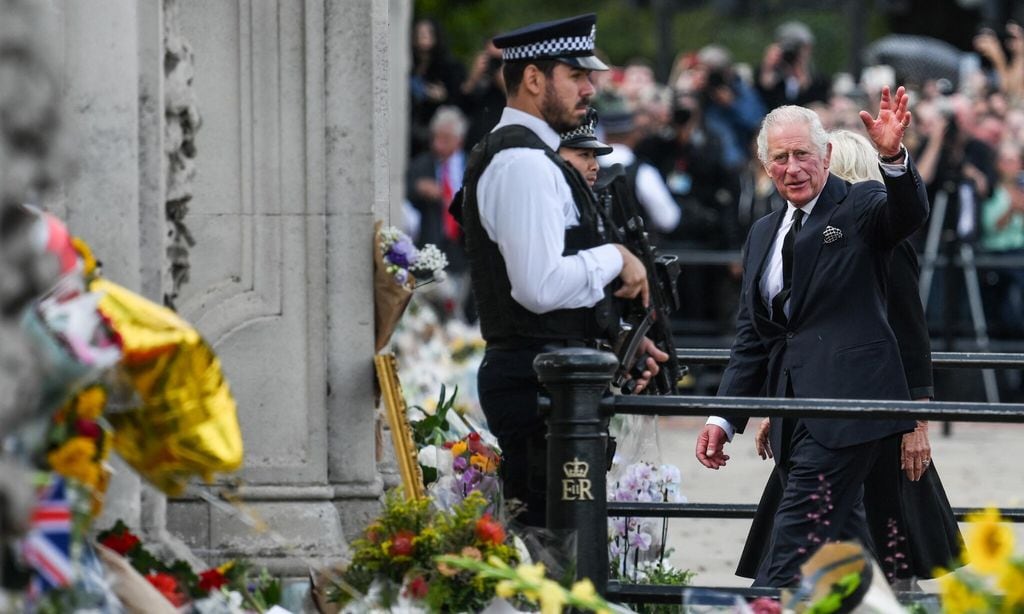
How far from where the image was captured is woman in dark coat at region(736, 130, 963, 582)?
22.1 ft

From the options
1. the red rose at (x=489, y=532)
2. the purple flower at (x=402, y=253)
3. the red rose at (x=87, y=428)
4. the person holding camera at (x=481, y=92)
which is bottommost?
the red rose at (x=489, y=532)

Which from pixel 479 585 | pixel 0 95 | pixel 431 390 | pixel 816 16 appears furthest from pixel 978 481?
pixel 816 16

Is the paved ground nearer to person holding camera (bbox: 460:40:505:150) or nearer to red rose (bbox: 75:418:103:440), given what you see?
person holding camera (bbox: 460:40:505:150)

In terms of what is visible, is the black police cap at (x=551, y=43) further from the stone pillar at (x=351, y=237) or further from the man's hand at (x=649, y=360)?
the man's hand at (x=649, y=360)

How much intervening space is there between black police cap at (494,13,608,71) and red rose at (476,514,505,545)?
5.34 ft

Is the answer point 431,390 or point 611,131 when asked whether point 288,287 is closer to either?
point 431,390

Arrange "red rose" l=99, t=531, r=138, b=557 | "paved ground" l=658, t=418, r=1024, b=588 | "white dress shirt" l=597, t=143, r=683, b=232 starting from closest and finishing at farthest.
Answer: "red rose" l=99, t=531, r=138, b=557, "paved ground" l=658, t=418, r=1024, b=588, "white dress shirt" l=597, t=143, r=683, b=232

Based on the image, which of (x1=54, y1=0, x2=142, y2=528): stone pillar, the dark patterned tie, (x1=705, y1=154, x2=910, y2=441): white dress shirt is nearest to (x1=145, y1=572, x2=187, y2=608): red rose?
(x1=54, y1=0, x2=142, y2=528): stone pillar

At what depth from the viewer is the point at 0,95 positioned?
132 inches

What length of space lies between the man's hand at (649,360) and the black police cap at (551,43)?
896 mm

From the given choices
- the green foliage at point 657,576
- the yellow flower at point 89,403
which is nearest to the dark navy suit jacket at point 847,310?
the green foliage at point 657,576

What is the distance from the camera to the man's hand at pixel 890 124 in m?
6.19

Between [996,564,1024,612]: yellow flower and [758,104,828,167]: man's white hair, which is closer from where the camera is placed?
[996,564,1024,612]: yellow flower

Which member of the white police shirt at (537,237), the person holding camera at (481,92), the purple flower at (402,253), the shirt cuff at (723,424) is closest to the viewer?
the white police shirt at (537,237)
